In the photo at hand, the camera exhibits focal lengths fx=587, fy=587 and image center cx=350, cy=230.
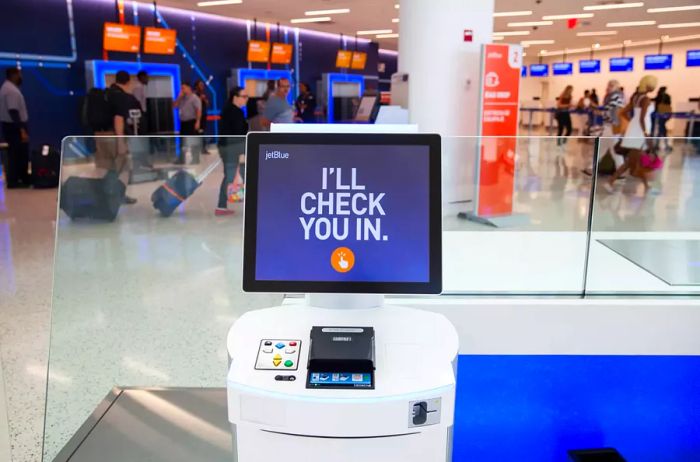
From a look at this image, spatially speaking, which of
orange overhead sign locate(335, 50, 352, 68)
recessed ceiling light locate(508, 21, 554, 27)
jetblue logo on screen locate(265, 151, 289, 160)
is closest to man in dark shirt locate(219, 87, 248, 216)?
jetblue logo on screen locate(265, 151, 289, 160)

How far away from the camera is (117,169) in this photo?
12.6 ft

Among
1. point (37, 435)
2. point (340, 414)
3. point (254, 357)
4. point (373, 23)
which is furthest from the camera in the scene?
point (373, 23)

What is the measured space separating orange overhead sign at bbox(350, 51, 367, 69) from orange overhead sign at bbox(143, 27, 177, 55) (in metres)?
6.23

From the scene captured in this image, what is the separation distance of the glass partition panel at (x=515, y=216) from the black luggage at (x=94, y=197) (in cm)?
217

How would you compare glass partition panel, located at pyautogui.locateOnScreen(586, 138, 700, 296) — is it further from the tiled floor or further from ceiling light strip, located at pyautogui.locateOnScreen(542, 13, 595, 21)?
ceiling light strip, located at pyautogui.locateOnScreen(542, 13, 595, 21)

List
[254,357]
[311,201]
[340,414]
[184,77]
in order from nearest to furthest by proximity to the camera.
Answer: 1. [340,414]
2. [254,357]
3. [311,201]
4. [184,77]

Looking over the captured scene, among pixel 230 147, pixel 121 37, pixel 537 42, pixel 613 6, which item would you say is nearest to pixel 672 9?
pixel 613 6

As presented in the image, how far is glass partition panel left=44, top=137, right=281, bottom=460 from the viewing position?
299 centimetres

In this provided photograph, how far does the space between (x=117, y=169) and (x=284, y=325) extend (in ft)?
9.29

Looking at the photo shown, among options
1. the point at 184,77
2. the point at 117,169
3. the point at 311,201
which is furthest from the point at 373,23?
the point at 311,201

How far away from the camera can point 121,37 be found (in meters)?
10.8

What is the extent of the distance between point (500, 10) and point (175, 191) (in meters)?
9.74

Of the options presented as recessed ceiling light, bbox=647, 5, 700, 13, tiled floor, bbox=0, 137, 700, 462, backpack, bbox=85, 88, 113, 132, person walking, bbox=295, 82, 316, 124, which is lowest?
tiled floor, bbox=0, 137, 700, 462

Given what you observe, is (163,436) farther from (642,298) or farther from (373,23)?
(373,23)
